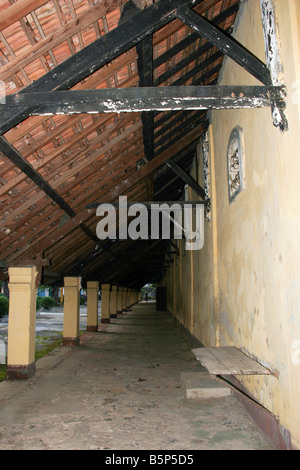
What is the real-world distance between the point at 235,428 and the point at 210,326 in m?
2.94

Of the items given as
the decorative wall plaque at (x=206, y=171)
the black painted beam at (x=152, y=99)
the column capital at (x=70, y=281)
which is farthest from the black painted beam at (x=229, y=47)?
the column capital at (x=70, y=281)

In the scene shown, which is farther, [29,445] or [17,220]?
[17,220]

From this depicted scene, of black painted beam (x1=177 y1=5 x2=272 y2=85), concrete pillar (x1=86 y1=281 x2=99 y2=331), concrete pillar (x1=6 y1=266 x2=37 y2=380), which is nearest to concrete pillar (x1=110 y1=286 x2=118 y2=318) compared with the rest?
concrete pillar (x1=86 y1=281 x2=99 y2=331)

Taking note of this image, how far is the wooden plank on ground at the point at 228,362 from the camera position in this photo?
3.26 m

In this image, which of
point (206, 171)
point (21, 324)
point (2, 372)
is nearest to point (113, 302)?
point (2, 372)

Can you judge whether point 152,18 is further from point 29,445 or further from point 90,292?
point 90,292

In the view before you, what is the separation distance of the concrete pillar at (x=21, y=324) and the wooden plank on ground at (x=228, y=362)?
11.3 ft

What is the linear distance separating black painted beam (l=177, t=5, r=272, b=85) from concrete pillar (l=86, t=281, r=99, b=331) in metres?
10.4

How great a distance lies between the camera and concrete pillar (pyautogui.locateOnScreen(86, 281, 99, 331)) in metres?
Result: 12.6

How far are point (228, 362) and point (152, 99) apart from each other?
2794mm

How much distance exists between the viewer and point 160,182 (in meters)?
9.56

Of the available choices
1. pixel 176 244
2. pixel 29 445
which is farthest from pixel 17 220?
pixel 176 244

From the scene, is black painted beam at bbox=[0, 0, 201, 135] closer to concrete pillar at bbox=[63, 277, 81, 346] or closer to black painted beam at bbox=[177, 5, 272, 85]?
black painted beam at bbox=[177, 5, 272, 85]
